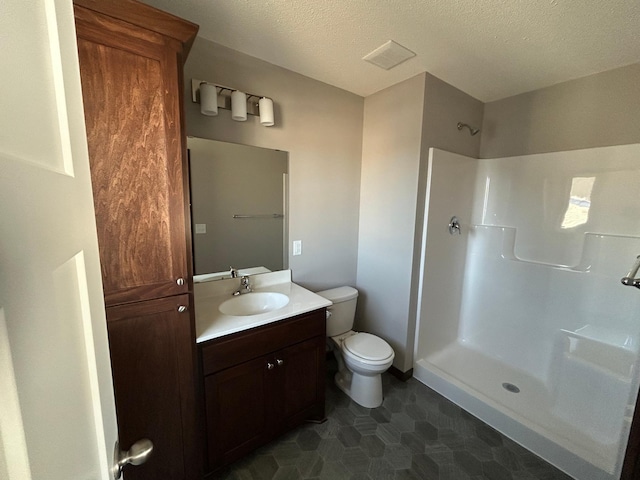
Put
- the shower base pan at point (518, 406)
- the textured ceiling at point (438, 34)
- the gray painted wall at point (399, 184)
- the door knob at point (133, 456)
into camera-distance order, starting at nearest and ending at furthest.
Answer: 1. the door knob at point (133, 456)
2. the textured ceiling at point (438, 34)
3. the shower base pan at point (518, 406)
4. the gray painted wall at point (399, 184)

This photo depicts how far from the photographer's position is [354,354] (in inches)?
72.4

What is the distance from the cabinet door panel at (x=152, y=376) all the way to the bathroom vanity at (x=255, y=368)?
123 millimetres

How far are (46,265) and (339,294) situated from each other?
1927 millimetres

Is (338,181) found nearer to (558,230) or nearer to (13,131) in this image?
(558,230)

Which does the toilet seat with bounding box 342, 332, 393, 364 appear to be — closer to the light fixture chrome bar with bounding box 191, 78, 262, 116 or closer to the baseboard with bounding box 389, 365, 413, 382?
the baseboard with bounding box 389, 365, 413, 382

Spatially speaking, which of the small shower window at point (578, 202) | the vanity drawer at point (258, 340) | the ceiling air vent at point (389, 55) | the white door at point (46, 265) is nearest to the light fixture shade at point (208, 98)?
the ceiling air vent at point (389, 55)

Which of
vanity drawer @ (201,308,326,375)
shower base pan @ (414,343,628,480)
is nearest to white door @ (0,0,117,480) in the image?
vanity drawer @ (201,308,326,375)

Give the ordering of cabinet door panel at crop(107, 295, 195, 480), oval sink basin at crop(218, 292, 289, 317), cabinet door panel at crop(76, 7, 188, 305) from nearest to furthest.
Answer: cabinet door panel at crop(76, 7, 188, 305) → cabinet door panel at crop(107, 295, 195, 480) → oval sink basin at crop(218, 292, 289, 317)

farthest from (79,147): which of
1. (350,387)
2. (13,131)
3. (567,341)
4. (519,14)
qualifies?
(567,341)

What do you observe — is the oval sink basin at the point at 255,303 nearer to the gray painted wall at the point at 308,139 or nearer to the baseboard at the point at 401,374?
the gray painted wall at the point at 308,139

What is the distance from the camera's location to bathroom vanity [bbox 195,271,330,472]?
1297 millimetres

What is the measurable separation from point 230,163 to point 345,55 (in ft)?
3.25

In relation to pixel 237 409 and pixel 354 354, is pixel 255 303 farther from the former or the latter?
pixel 354 354

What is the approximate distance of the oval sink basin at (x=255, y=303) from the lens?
1681mm
